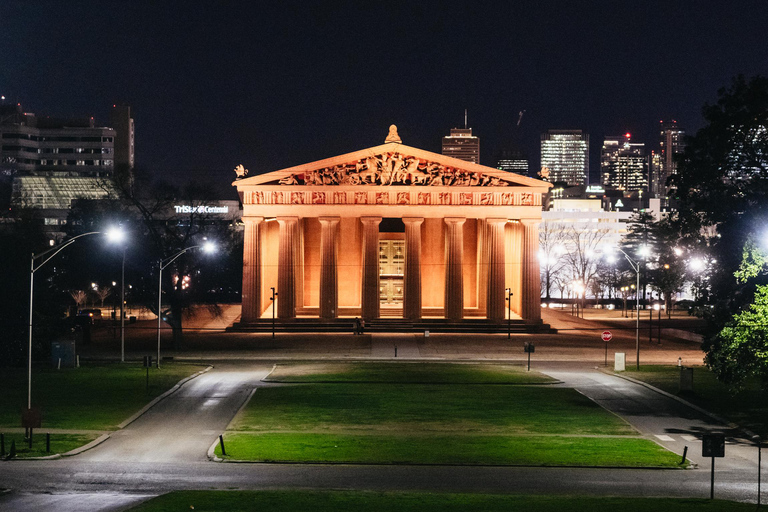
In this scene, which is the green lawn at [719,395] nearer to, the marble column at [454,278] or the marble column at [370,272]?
the marble column at [454,278]

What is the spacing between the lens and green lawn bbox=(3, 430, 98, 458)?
28.8 metres

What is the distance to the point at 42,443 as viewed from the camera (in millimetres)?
30344

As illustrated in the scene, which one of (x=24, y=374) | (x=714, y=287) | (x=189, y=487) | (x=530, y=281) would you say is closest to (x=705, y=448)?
(x=189, y=487)

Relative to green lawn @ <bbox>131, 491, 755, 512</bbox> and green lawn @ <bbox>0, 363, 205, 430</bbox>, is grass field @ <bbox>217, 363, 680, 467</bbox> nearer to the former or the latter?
green lawn @ <bbox>0, 363, 205, 430</bbox>

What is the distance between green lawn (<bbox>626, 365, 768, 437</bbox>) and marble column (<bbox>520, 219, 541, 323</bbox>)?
2795 cm

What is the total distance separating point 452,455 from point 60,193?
161m

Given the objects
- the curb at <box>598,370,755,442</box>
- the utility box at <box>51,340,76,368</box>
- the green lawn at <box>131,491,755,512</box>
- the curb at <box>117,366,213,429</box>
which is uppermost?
the utility box at <box>51,340,76,368</box>

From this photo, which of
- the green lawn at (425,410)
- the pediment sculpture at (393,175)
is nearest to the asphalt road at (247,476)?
the green lawn at (425,410)

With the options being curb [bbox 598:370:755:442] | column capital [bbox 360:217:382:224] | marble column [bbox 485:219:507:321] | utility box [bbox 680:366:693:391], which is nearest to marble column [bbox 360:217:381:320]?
column capital [bbox 360:217:382:224]

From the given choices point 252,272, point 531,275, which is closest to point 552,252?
point 531,275

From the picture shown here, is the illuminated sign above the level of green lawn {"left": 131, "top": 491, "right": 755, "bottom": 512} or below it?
above

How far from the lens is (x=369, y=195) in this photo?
281 ft

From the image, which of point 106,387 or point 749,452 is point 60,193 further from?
point 749,452

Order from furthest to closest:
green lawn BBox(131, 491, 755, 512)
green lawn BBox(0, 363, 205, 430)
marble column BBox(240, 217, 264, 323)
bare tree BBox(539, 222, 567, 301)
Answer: bare tree BBox(539, 222, 567, 301) < marble column BBox(240, 217, 264, 323) < green lawn BBox(0, 363, 205, 430) < green lawn BBox(131, 491, 755, 512)
